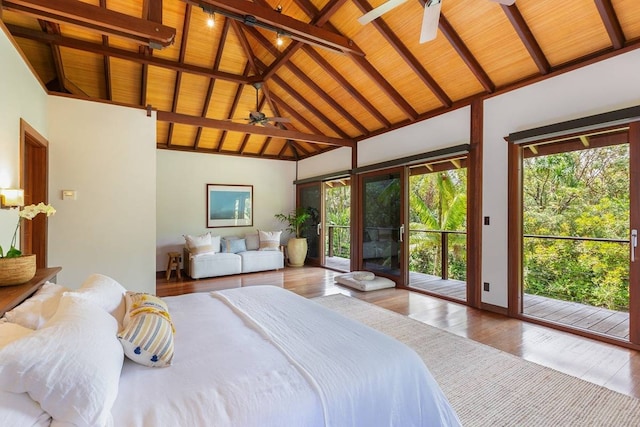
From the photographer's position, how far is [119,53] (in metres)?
4.75

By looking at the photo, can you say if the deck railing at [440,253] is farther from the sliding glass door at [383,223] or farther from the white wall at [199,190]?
the white wall at [199,190]

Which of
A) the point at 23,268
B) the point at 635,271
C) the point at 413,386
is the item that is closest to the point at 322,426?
the point at 413,386

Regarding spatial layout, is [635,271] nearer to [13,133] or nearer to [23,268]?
[23,268]

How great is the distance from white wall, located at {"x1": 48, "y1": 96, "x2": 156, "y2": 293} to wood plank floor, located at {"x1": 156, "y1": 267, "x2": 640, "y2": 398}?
119cm

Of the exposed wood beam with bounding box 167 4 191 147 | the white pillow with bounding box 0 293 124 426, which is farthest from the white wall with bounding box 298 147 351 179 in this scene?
the white pillow with bounding box 0 293 124 426

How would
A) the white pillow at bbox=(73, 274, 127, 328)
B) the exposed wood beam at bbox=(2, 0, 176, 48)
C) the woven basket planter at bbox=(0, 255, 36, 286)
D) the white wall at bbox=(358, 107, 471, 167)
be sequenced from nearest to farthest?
1. the white pillow at bbox=(73, 274, 127, 328)
2. the woven basket planter at bbox=(0, 255, 36, 286)
3. the exposed wood beam at bbox=(2, 0, 176, 48)
4. the white wall at bbox=(358, 107, 471, 167)

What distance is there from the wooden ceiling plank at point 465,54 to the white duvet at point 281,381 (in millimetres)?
3505

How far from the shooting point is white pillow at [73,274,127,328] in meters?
1.61

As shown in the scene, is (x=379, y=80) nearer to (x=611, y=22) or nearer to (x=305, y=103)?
(x=305, y=103)

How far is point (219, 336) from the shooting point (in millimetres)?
1653

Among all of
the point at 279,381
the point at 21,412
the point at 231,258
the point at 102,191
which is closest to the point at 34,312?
the point at 21,412

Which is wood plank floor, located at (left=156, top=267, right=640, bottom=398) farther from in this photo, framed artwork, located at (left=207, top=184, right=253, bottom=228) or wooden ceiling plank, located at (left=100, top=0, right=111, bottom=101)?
wooden ceiling plank, located at (left=100, top=0, right=111, bottom=101)

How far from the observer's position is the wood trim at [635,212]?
297 centimetres

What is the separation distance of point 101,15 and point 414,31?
3354mm
